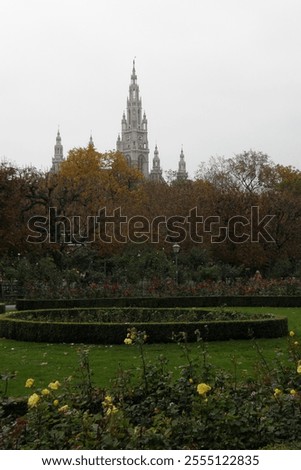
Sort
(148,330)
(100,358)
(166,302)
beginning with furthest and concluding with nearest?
(166,302), (148,330), (100,358)

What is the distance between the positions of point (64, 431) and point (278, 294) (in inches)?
878

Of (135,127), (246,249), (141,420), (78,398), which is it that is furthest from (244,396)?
(135,127)

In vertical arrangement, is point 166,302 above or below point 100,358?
above

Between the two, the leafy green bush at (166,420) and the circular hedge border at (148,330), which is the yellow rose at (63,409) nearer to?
the leafy green bush at (166,420)

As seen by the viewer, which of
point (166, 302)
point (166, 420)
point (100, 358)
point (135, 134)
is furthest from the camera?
point (135, 134)

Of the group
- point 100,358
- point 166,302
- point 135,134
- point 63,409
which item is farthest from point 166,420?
point 135,134

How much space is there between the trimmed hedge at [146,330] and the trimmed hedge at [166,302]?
Result: 26.3 ft

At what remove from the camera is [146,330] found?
47.7 ft

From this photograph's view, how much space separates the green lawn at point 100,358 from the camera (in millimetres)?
10172

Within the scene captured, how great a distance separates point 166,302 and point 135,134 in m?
116

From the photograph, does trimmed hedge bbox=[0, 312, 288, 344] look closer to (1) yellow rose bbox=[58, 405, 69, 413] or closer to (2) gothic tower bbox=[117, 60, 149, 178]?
(1) yellow rose bbox=[58, 405, 69, 413]

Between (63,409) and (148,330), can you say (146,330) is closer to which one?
(148,330)

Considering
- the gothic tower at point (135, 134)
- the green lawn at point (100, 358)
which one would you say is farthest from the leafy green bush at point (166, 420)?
the gothic tower at point (135, 134)

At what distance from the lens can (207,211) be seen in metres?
44.2
